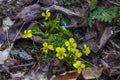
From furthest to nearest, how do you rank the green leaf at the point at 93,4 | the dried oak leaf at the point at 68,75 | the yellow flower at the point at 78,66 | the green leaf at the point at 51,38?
the green leaf at the point at 93,4, the green leaf at the point at 51,38, the dried oak leaf at the point at 68,75, the yellow flower at the point at 78,66

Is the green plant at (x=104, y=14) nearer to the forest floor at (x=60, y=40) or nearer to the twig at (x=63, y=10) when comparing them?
the forest floor at (x=60, y=40)

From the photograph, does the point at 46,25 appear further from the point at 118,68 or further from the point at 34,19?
the point at 118,68

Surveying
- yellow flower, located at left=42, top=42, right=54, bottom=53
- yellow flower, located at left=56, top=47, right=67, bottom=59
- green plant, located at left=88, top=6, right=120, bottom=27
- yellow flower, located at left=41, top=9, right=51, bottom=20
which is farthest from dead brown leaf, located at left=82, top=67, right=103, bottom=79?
yellow flower, located at left=41, top=9, right=51, bottom=20

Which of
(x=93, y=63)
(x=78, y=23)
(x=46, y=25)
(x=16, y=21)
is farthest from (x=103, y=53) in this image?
(x=16, y=21)

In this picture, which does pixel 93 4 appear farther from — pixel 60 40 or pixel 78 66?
pixel 78 66

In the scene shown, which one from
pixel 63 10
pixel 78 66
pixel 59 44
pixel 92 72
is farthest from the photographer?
pixel 63 10

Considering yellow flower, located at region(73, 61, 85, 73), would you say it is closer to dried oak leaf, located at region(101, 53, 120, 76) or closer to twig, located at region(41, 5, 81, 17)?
dried oak leaf, located at region(101, 53, 120, 76)

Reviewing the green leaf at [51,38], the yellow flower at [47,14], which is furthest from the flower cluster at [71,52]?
the yellow flower at [47,14]

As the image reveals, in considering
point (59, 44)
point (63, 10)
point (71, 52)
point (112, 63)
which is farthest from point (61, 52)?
point (63, 10)
